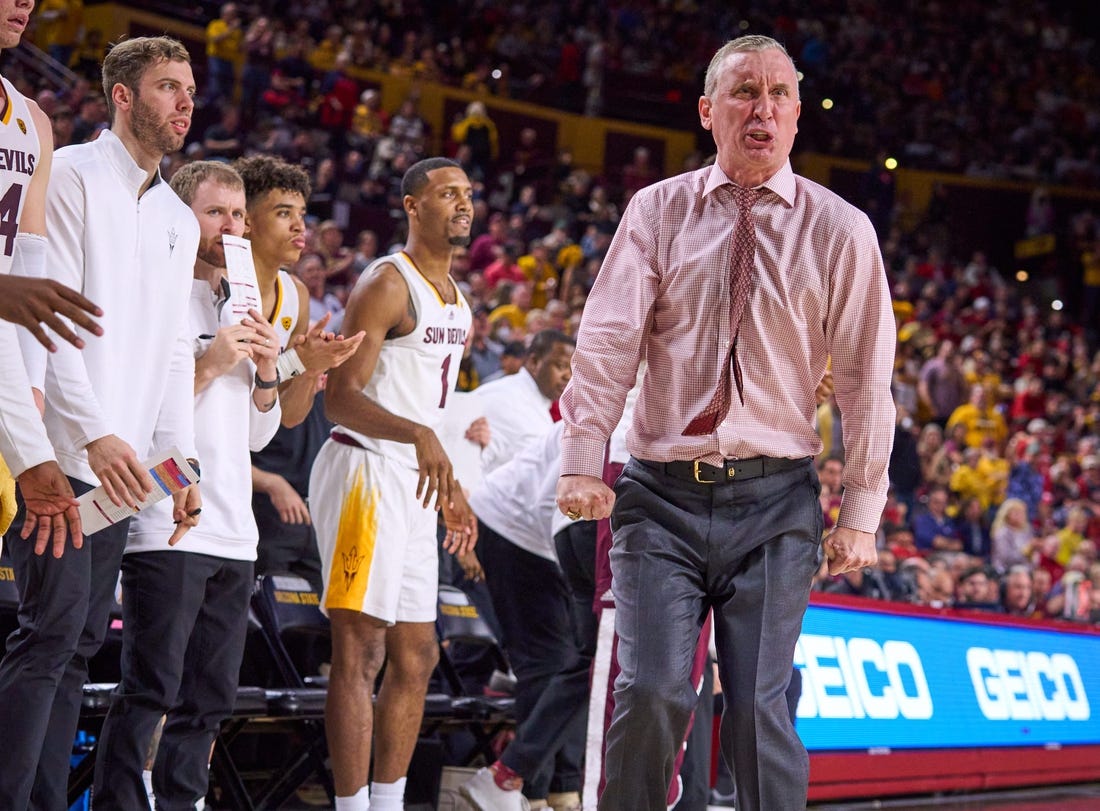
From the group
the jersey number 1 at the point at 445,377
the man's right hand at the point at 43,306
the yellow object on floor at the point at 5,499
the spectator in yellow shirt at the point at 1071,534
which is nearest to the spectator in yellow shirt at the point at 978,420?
the spectator in yellow shirt at the point at 1071,534

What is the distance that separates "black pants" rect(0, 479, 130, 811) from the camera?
3.70 meters

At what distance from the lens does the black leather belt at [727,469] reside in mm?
3703

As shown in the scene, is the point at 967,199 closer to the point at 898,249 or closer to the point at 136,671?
the point at 898,249

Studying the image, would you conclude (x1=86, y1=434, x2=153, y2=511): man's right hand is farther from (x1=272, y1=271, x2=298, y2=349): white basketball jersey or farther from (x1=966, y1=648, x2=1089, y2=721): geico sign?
(x1=966, y1=648, x2=1089, y2=721): geico sign

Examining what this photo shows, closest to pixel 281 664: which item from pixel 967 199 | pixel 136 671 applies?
pixel 136 671

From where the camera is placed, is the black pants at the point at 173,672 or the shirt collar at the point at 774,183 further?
the black pants at the point at 173,672

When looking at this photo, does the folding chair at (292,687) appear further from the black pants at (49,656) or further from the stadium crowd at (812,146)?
the black pants at (49,656)

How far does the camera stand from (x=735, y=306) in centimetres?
376

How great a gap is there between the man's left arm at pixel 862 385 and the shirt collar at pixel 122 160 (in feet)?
6.66

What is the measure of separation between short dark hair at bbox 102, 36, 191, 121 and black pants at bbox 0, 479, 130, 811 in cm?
124

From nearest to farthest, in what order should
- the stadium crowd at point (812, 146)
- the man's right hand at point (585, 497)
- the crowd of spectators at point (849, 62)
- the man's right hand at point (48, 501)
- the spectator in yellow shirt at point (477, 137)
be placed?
the man's right hand at point (48, 501), the man's right hand at point (585, 497), the stadium crowd at point (812, 146), the spectator in yellow shirt at point (477, 137), the crowd of spectators at point (849, 62)

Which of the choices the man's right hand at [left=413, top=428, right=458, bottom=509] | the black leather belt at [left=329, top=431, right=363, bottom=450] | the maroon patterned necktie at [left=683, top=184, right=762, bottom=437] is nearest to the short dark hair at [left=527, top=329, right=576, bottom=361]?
the black leather belt at [left=329, top=431, right=363, bottom=450]

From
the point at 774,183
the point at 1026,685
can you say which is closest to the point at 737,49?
the point at 774,183

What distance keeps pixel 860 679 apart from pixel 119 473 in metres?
4.59
